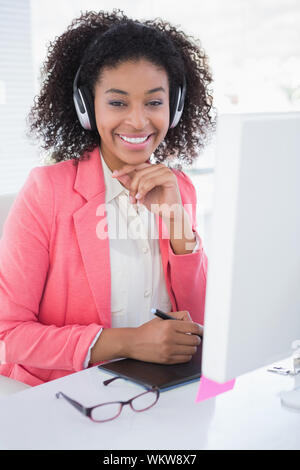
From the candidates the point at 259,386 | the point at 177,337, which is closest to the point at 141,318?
the point at 177,337

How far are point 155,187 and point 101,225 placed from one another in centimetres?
15

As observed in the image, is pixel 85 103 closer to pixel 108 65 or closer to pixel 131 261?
pixel 108 65

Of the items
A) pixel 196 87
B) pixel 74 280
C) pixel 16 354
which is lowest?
pixel 16 354

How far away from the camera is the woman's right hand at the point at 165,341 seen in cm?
100

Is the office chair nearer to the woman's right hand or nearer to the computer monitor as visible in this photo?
the woman's right hand

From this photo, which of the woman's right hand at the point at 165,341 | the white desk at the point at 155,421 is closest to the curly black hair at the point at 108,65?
the woman's right hand at the point at 165,341

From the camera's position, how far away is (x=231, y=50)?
13.0ft

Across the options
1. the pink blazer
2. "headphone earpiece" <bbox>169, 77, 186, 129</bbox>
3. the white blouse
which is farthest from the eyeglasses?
"headphone earpiece" <bbox>169, 77, 186, 129</bbox>

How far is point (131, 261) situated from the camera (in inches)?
51.0

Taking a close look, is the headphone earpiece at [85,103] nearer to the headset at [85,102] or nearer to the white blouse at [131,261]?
the headset at [85,102]

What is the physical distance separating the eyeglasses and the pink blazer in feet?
0.80

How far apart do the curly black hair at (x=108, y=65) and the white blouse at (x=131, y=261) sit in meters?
0.16
